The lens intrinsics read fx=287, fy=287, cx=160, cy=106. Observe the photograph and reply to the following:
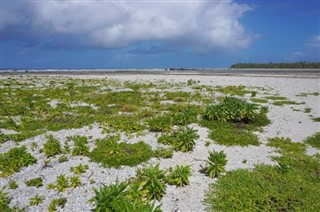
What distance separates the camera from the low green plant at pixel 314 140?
1605cm

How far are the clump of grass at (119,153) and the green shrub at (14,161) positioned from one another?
112 inches

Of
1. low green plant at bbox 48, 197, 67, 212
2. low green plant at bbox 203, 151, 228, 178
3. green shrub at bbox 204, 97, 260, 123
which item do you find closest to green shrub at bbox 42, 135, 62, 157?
low green plant at bbox 48, 197, 67, 212

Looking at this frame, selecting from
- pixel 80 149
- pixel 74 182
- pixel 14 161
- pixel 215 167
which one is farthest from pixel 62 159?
pixel 215 167

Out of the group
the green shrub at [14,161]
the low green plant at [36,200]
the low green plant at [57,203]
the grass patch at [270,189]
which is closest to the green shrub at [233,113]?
the grass patch at [270,189]

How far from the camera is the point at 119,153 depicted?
45.8ft

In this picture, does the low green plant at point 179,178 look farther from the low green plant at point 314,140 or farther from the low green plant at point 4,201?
the low green plant at point 314,140

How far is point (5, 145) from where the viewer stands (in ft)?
51.8

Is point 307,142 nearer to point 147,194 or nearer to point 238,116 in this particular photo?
point 238,116

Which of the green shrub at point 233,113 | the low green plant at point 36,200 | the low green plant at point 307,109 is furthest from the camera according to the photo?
the low green plant at point 307,109

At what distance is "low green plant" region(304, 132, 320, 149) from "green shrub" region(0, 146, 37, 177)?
48.3ft

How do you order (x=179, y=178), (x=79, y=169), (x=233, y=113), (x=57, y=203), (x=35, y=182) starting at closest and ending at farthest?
(x=57, y=203), (x=179, y=178), (x=35, y=182), (x=79, y=169), (x=233, y=113)

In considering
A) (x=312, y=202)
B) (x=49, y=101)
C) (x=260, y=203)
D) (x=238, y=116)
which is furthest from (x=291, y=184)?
(x=49, y=101)

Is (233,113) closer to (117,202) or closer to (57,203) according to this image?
(117,202)

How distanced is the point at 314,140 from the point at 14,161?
16034 millimetres
